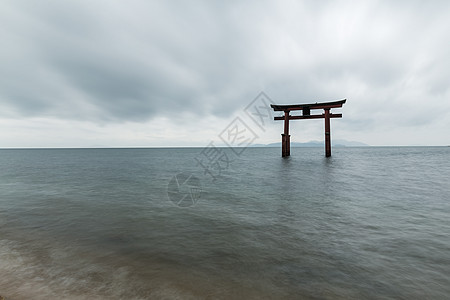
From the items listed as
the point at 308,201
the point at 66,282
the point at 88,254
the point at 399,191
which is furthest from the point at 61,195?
the point at 399,191

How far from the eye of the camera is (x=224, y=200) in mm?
11711

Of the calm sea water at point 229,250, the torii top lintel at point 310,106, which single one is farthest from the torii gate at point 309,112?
the calm sea water at point 229,250

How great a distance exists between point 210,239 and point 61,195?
13.0 meters

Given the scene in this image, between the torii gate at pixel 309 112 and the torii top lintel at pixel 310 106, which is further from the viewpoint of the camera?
the torii gate at pixel 309 112

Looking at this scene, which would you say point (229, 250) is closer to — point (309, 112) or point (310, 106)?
Answer: point (310, 106)

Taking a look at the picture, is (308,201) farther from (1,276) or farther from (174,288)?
(1,276)

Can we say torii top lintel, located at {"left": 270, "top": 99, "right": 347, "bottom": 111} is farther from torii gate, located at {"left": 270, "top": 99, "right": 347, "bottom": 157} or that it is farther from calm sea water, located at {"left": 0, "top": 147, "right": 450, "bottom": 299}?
calm sea water, located at {"left": 0, "top": 147, "right": 450, "bottom": 299}

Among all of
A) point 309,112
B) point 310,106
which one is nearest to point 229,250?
point 310,106

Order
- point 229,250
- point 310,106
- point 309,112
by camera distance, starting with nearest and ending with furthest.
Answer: point 229,250 < point 310,106 < point 309,112

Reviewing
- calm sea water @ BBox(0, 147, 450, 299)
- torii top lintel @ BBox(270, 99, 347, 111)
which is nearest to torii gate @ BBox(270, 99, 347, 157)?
torii top lintel @ BBox(270, 99, 347, 111)

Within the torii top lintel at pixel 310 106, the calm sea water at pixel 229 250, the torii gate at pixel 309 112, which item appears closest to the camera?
the calm sea water at pixel 229 250

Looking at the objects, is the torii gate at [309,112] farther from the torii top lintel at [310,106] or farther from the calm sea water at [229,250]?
the calm sea water at [229,250]

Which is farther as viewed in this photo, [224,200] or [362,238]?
[224,200]

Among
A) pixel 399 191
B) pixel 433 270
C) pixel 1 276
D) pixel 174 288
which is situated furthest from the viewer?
pixel 399 191
